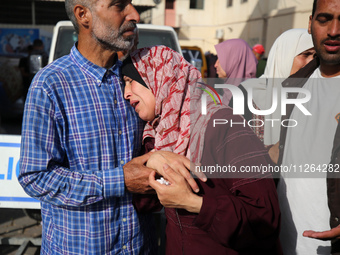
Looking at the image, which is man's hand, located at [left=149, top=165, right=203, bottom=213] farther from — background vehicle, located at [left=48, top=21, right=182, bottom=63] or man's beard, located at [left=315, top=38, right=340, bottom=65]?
background vehicle, located at [left=48, top=21, right=182, bottom=63]

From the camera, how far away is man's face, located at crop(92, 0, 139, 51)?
1.77m

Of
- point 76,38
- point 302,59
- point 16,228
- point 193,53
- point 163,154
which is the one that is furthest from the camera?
point 193,53

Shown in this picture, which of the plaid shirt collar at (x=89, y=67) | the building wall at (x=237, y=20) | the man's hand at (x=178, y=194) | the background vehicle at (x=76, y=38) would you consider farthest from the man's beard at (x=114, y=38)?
the building wall at (x=237, y=20)

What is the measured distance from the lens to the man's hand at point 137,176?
1.64 metres

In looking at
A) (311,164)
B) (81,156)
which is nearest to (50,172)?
(81,156)

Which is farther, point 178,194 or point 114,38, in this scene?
point 114,38

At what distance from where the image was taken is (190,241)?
162 centimetres

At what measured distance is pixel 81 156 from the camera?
1.75 meters

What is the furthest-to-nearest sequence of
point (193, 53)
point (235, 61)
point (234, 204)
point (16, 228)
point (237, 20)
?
point (237, 20) < point (193, 53) < point (16, 228) < point (235, 61) < point (234, 204)

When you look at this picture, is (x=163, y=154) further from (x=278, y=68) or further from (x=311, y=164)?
(x=278, y=68)

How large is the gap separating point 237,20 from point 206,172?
2343 centimetres

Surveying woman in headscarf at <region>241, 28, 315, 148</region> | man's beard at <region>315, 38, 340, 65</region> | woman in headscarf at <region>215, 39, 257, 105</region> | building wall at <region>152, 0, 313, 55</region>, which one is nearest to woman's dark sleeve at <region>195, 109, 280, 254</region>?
man's beard at <region>315, 38, 340, 65</region>

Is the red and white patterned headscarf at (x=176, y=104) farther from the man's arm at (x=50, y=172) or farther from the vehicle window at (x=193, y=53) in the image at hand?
the vehicle window at (x=193, y=53)

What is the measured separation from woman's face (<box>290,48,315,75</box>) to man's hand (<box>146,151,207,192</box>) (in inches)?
47.3
